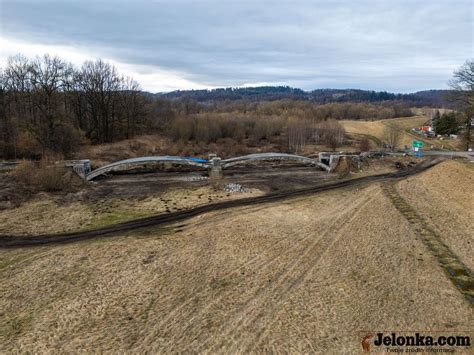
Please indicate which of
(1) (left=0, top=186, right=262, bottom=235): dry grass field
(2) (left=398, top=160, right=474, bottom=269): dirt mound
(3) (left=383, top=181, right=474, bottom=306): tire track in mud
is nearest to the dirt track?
(1) (left=0, top=186, right=262, bottom=235): dry grass field

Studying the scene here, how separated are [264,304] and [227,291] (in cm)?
202

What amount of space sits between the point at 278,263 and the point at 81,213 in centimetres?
1739

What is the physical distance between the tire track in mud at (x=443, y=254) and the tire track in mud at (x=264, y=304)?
19.7 ft

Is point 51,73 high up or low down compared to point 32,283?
up

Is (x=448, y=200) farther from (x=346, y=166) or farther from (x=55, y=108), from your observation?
(x=55, y=108)

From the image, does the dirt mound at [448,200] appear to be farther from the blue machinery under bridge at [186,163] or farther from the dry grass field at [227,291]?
the blue machinery under bridge at [186,163]

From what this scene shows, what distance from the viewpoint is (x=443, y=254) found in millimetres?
19938

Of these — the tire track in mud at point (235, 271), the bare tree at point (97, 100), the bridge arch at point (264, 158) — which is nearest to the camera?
the tire track in mud at point (235, 271)

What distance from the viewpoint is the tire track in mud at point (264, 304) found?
12320 mm

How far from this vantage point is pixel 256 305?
48.0ft

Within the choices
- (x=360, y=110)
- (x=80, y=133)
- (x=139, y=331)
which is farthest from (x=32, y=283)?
(x=360, y=110)

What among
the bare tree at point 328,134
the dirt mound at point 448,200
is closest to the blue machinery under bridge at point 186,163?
the dirt mound at point 448,200

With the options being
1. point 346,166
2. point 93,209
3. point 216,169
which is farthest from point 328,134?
point 93,209

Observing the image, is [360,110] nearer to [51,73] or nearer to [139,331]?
[51,73]
